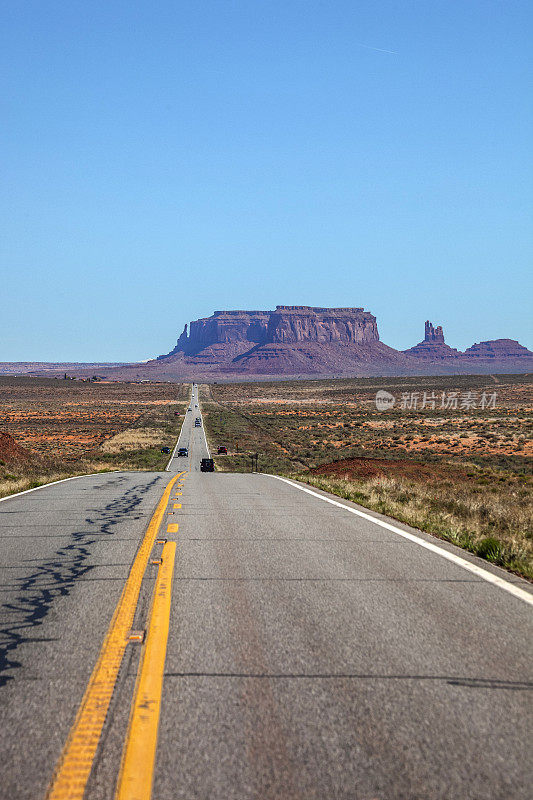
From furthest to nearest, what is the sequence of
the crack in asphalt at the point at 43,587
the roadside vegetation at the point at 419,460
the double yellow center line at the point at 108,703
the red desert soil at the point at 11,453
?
the red desert soil at the point at 11,453 → the roadside vegetation at the point at 419,460 → the crack in asphalt at the point at 43,587 → the double yellow center line at the point at 108,703

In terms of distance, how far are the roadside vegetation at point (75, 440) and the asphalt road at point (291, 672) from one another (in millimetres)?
9586

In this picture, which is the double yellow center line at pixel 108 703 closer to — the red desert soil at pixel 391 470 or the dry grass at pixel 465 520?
the dry grass at pixel 465 520

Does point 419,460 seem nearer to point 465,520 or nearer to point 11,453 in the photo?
point 11,453

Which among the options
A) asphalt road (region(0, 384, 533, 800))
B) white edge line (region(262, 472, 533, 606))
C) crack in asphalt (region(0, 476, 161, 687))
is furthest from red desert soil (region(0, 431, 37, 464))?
asphalt road (region(0, 384, 533, 800))

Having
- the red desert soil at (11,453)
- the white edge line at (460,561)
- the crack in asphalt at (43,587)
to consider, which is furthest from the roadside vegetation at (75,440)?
the white edge line at (460,561)

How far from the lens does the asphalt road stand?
9.45ft

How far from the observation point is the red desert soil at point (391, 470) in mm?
24500

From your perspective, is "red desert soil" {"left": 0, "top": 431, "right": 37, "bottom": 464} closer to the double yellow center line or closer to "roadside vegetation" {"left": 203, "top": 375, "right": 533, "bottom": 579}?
"roadside vegetation" {"left": 203, "top": 375, "right": 533, "bottom": 579}

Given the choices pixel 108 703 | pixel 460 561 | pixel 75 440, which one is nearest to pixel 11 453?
pixel 460 561

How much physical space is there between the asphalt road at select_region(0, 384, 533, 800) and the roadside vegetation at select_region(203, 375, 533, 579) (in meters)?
2.22

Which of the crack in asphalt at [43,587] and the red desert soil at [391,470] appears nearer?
the crack in asphalt at [43,587]

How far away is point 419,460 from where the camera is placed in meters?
38.0

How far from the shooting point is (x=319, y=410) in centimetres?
10038

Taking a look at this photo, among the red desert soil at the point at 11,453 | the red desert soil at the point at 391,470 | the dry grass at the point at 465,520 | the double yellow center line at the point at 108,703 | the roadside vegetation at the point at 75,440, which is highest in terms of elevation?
the double yellow center line at the point at 108,703
